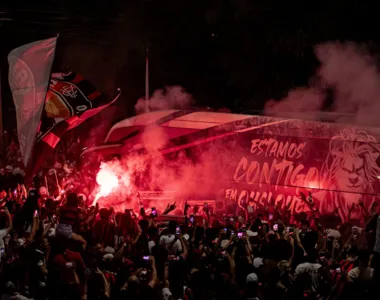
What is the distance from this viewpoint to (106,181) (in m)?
17.3

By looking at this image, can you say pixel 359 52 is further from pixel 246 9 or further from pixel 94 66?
pixel 94 66

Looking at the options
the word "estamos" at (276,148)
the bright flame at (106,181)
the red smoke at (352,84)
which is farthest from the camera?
the bright flame at (106,181)

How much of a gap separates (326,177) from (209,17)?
1212cm

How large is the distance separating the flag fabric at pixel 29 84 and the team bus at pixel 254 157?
434 centimetres

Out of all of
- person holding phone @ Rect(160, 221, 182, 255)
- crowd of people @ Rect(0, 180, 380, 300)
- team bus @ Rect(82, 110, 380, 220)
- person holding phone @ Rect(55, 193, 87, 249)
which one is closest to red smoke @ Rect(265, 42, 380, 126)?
team bus @ Rect(82, 110, 380, 220)

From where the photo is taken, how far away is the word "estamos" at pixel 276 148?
50.4 ft

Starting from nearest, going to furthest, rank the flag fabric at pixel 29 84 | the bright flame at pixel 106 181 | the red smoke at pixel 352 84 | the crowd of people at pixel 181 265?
the crowd of people at pixel 181 265
the flag fabric at pixel 29 84
the red smoke at pixel 352 84
the bright flame at pixel 106 181

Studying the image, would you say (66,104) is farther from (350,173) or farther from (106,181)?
(350,173)

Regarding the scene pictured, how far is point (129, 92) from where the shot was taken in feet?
86.5

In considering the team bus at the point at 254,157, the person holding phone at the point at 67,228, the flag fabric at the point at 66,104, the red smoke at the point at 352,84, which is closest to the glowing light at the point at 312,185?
the team bus at the point at 254,157

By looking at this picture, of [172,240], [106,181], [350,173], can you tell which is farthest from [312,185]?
A: [172,240]

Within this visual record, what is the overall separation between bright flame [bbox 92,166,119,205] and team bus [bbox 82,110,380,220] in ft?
1.41

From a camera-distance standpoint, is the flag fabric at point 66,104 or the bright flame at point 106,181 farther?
the bright flame at point 106,181

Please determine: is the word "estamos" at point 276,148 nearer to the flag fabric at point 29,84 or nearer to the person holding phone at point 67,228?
the flag fabric at point 29,84
